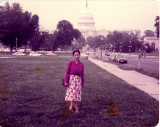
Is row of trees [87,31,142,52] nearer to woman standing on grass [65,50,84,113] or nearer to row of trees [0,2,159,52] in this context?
row of trees [0,2,159,52]

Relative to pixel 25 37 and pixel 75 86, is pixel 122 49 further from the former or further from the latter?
pixel 75 86

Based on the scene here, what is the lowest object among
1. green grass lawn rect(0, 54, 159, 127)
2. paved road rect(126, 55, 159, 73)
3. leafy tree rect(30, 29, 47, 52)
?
paved road rect(126, 55, 159, 73)

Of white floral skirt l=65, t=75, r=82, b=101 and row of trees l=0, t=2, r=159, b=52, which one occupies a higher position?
row of trees l=0, t=2, r=159, b=52

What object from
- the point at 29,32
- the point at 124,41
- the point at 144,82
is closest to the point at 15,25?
the point at 29,32

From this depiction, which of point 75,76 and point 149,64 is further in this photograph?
point 149,64

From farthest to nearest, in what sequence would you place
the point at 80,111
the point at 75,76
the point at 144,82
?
the point at 144,82, the point at 80,111, the point at 75,76

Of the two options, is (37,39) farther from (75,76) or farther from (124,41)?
(124,41)

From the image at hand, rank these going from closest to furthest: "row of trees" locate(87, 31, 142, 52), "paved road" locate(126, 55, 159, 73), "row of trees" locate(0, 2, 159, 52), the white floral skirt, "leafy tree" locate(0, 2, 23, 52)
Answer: the white floral skirt
"leafy tree" locate(0, 2, 23, 52)
"row of trees" locate(0, 2, 159, 52)
"row of trees" locate(87, 31, 142, 52)
"paved road" locate(126, 55, 159, 73)

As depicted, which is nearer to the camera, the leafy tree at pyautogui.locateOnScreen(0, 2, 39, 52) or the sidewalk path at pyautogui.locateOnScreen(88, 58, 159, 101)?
the leafy tree at pyautogui.locateOnScreen(0, 2, 39, 52)

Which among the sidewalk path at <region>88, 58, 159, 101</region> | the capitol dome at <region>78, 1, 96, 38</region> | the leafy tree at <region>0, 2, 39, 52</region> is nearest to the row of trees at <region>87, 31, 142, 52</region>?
the capitol dome at <region>78, 1, 96, 38</region>

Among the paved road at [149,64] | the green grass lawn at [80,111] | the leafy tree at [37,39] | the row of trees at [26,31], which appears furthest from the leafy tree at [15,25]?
the paved road at [149,64]

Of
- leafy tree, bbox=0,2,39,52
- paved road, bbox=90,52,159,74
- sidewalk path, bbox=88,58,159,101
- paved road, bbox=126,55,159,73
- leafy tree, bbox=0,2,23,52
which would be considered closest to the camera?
leafy tree, bbox=0,2,23,52

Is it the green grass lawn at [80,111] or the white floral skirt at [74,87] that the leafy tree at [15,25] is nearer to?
the green grass lawn at [80,111]
